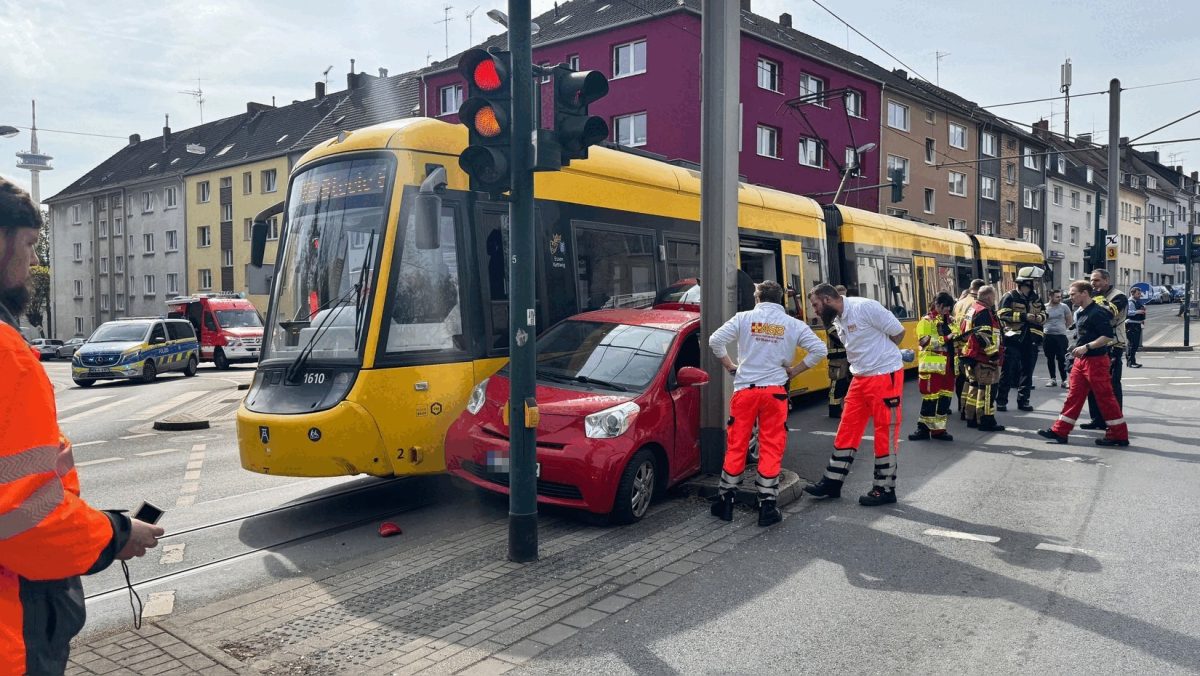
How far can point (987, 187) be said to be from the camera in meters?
52.6

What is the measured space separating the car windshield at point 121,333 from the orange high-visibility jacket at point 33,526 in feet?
75.4

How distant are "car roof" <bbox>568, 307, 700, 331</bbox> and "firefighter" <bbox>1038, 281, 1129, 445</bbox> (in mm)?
4750

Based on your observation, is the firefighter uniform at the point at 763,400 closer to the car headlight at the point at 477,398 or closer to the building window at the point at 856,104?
the car headlight at the point at 477,398

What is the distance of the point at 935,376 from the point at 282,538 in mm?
7465

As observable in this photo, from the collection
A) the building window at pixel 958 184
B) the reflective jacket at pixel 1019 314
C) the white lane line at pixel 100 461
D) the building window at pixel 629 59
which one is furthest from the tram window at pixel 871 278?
the building window at pixel 958 184

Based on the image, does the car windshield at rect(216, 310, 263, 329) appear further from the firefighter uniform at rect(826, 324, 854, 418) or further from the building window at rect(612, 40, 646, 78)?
the firefighter uniform at rect(826, 324, 854, 418)

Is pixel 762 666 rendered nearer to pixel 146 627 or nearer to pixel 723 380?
pixel 146 627

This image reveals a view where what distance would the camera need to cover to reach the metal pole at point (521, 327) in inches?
219

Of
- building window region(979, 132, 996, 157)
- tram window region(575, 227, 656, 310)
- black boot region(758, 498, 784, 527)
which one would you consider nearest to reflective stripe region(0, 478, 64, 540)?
black boot region(758, 498, 784, 527)

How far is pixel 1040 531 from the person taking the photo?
21.0ft

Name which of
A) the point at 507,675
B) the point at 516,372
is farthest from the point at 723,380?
the point at 507,675

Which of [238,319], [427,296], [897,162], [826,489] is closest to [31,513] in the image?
[427,296]

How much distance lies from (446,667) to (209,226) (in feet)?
163

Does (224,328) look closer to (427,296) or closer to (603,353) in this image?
(427,296)
